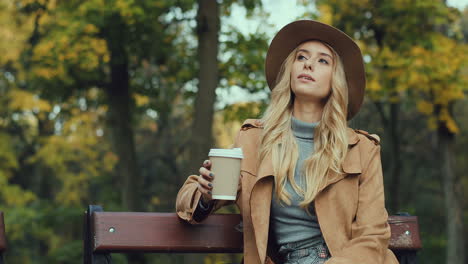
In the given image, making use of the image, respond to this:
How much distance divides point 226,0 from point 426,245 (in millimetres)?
10548

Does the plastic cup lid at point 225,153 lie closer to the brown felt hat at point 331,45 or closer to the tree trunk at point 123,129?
the brown felt hat at point 331,45

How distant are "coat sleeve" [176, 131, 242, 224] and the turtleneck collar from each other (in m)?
0.40

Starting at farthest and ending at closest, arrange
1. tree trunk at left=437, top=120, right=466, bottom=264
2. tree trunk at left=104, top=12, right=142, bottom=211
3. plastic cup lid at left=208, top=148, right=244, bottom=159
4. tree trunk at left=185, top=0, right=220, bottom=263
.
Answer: tree trunk at left=104, top=12, right=142, bottom=211 < tree trunk at left=437, top=120, right=466, bottom=264 < tree trunk at left=185, top=0, right=220, bottom=263 < plastic cup lid at left=208, top=148, right=244, bottom=159

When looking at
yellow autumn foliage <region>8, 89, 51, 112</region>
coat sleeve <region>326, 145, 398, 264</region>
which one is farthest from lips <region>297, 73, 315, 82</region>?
yellow autumn foliage <region>8, 89, 51, 112</region>

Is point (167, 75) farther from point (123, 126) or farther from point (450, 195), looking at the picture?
point (450, 195)

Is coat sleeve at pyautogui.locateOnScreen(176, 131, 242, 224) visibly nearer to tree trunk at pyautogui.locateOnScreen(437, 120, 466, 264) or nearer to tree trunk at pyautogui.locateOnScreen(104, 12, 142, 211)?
tree trunk at pyautogui.locateOnScreen(104, 12, 142, 211)

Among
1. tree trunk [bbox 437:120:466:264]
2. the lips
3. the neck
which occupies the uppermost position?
the lips

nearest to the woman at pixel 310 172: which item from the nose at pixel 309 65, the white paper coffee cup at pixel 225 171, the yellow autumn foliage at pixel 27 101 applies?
the nose at pixel 309 65

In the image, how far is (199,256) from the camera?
28.0 feet

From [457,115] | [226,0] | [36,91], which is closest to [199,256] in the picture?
[226,0]

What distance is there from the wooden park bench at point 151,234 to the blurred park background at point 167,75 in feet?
16.2

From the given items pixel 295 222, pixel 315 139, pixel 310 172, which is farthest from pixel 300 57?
pixel 295 222

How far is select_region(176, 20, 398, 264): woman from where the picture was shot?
10.9 feet

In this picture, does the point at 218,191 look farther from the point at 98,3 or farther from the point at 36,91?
the point at 36,91
